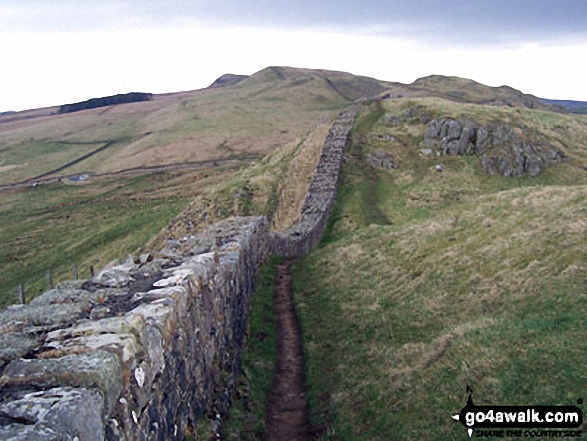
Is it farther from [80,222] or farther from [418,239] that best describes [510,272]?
[80,222]

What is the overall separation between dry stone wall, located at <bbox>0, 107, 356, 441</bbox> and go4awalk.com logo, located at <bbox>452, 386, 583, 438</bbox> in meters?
4.56

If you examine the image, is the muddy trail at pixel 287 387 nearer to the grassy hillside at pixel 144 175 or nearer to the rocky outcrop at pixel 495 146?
the grassy hillside at pixel 144 175

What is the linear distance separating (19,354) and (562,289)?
37.1 feet

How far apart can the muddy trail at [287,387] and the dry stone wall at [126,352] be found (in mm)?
1160

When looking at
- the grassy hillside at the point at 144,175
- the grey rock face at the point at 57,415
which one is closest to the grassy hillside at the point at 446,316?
the grey rock face at the point at 57,415

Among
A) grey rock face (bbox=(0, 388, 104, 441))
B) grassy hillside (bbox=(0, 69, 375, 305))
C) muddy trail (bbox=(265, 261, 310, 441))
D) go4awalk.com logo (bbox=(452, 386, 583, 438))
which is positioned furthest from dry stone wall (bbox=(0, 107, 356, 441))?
grassy hillside (bbox=(0, 69, 375, 305))

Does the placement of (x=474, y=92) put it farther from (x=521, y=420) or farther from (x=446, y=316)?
(x=521, y=420)

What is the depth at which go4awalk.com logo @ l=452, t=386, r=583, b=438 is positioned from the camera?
7.22 m

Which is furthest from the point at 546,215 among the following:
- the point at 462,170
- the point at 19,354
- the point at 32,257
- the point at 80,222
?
the point at 80,222

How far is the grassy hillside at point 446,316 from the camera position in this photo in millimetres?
9062

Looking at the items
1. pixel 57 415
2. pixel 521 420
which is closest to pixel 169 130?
pixel 521 420

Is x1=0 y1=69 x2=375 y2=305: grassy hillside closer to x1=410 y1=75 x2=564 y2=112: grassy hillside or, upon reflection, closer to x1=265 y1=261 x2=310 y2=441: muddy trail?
x1=265 y1=261 x2=310 y2=441: muddy trail

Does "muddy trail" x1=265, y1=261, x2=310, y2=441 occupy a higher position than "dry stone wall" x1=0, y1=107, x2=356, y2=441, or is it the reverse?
"dry stone wall" x1=0, y1=107, x2=356, y2=441

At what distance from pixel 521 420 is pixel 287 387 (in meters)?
5.95
